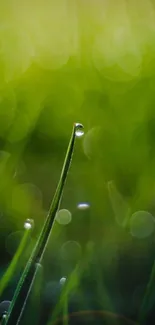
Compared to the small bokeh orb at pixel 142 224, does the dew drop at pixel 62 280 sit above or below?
below

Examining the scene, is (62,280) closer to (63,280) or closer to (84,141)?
(63,280)

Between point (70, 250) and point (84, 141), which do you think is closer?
point (70, 250)

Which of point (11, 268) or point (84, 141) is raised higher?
point (84, 141)

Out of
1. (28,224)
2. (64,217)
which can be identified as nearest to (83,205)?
(64,217)

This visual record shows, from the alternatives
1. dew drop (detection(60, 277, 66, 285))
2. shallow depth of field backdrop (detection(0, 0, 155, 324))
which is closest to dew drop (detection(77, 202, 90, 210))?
shallow depth of field backdrop (detection(0, 0, 155, 324))

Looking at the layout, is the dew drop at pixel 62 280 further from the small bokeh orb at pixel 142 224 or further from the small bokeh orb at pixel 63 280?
the small bokeh orb at pixel 142 224

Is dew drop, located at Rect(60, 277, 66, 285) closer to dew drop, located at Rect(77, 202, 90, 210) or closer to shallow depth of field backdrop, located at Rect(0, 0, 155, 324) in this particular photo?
shallow depth of field backdrop, located at Rect(0, 0, 155, 324)

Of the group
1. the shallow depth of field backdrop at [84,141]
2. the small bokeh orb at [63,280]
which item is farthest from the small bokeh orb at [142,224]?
the small bokeh orb at [63,280]
